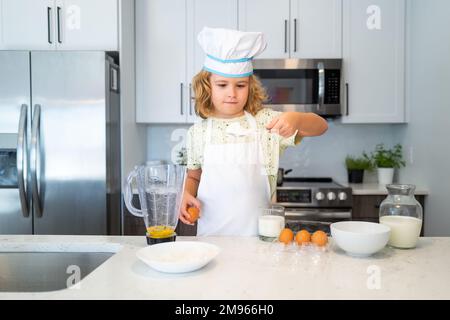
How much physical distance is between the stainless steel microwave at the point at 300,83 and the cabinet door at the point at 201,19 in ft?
1.26

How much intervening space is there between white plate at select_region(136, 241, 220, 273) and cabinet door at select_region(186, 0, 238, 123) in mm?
1773

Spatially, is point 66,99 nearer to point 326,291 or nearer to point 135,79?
point 135,79

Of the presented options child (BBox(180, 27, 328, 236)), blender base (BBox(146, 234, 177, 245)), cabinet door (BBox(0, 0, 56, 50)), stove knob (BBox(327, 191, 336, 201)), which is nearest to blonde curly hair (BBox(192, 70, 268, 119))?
child (BBox(180, 27, 328, 236))

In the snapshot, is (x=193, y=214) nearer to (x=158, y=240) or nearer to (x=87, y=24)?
(x=158, y=240)

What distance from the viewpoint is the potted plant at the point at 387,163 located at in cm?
279

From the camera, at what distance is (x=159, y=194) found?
1.13 metres

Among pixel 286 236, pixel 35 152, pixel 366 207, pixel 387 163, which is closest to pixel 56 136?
pixel 35 152

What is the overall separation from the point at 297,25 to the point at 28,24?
178 cm

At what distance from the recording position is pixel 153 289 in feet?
2.72

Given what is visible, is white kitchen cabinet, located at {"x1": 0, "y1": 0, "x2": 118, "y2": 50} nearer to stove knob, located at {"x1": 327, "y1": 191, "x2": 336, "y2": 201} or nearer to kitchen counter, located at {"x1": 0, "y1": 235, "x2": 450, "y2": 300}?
stove knob, located at {"x1": 327, "y1": 191, "x2": 336, "y2": 201}

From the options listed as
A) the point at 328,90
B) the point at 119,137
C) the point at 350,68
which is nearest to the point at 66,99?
the point at 119,137

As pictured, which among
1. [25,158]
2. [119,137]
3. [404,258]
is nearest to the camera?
[404,258]

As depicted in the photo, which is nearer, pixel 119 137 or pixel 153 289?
pixel 153 289
